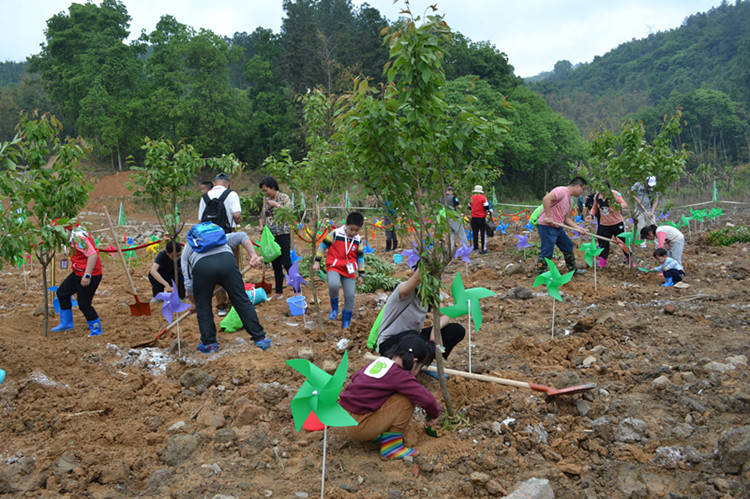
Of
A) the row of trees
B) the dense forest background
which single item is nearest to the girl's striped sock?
the dense forest background

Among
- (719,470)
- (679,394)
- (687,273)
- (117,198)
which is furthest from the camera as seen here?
(117,198)

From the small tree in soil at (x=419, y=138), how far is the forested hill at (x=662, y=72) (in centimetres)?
5332

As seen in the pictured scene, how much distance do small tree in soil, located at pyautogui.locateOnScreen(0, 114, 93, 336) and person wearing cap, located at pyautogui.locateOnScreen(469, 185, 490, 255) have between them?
7.97 meters

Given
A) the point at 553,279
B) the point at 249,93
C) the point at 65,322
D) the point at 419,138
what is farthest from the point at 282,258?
the point at 249,93

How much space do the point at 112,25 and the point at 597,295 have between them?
39661 mm

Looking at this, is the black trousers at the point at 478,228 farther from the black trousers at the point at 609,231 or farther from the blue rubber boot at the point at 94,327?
the blue rubber boot at the point at 94,327

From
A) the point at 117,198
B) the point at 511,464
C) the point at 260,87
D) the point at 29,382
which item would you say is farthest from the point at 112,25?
the point at 511,464

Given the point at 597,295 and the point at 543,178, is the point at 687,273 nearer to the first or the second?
the point at 597,295

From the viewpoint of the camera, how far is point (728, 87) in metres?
52.2

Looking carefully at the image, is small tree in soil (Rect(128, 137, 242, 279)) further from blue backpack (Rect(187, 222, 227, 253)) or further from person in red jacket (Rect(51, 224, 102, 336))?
blue backpack (Rect(187, 222, 227, 253))

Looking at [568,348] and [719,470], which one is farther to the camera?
[568,348]

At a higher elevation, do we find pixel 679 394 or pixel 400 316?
pixel 400 316

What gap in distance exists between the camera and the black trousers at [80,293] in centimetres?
661

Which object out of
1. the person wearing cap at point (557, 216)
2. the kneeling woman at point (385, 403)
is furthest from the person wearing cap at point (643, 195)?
the kneeling woman at point (385, 403)
